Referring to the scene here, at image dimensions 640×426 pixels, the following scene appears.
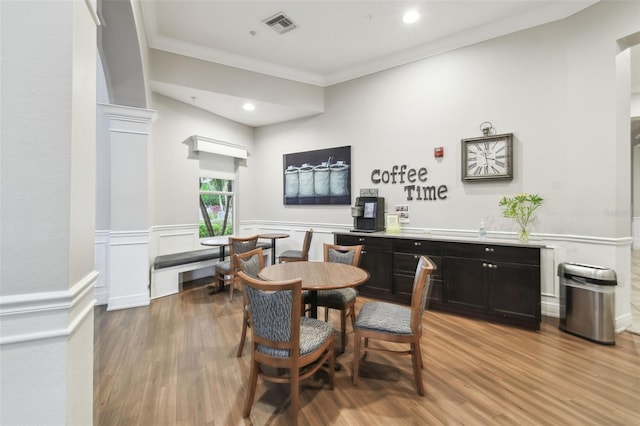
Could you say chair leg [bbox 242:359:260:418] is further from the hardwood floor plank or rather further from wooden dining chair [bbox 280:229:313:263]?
wooden dining chair [bbox 280:229:313:263]

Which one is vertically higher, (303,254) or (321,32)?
(321,32)

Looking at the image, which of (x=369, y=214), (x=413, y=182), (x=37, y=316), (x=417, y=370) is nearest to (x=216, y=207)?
(x=369, y=214)

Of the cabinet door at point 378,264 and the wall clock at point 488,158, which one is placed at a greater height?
the wall clock at point 488,158

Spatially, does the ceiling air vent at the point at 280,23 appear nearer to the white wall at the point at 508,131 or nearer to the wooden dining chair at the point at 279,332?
the white wall at the point at 508,131

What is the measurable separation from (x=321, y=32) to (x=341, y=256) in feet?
9.71

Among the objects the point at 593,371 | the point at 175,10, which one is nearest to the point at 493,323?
the point at 593,371

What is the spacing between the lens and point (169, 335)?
9.45 feet

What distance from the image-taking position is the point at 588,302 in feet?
9.10

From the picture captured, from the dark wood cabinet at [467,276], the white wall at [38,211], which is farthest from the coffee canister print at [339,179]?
the white wall at [38,211]

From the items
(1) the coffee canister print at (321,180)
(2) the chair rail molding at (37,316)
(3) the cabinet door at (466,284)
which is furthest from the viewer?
(1) the coffee canister print at (321,180)

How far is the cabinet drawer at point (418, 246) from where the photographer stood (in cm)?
351

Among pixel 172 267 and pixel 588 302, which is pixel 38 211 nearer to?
pixel 172 267

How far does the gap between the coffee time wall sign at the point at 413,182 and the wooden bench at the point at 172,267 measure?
9.89ft

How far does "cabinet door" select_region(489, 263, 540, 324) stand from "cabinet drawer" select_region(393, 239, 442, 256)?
617 mm
